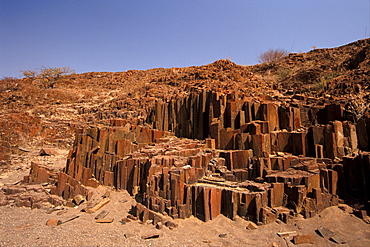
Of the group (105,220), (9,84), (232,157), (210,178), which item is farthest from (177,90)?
(9,84)

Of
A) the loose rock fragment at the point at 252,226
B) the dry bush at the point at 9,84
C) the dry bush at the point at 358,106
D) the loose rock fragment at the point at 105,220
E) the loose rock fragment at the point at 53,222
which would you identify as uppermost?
the dry bush at the point at 9,84

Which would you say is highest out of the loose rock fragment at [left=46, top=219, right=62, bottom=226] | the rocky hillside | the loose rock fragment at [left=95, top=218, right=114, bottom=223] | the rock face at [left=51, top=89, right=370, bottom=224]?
the rocky hillside

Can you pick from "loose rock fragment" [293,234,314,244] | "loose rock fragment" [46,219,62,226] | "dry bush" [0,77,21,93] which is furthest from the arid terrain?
"dry bush" [0,77,21,93]

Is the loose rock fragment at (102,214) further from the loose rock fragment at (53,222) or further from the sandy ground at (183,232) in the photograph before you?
the loose rock fragment at (53,222)

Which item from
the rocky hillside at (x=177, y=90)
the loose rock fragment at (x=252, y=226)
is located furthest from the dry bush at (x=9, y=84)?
the loose rock fragment at (x=252, y=226)

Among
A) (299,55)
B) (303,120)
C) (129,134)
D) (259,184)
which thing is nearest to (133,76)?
(299,55)

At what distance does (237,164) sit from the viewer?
344 inches

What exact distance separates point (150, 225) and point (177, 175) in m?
1.69

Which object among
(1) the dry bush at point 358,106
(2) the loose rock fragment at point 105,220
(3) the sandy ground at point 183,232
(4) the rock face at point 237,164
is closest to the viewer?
(3) the sandy ground at point 183,232

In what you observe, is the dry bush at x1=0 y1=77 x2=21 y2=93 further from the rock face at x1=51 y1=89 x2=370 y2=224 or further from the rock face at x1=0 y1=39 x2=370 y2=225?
the rock face at x1=51 y1=89 x2=370 y2=224

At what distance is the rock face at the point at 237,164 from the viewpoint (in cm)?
691

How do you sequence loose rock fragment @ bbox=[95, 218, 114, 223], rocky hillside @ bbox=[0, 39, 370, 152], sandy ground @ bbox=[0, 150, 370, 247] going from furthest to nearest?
rocky hillside @ bbox=[0, 39, 370, 152], loose rock fragment @ bbox=[95, 218, 114, 223], sandy ground @ bbox=[0, 150, 370, 247]

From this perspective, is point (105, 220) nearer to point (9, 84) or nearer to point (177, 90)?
point (177, 90)

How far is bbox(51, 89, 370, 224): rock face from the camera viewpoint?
6914 millimetres
